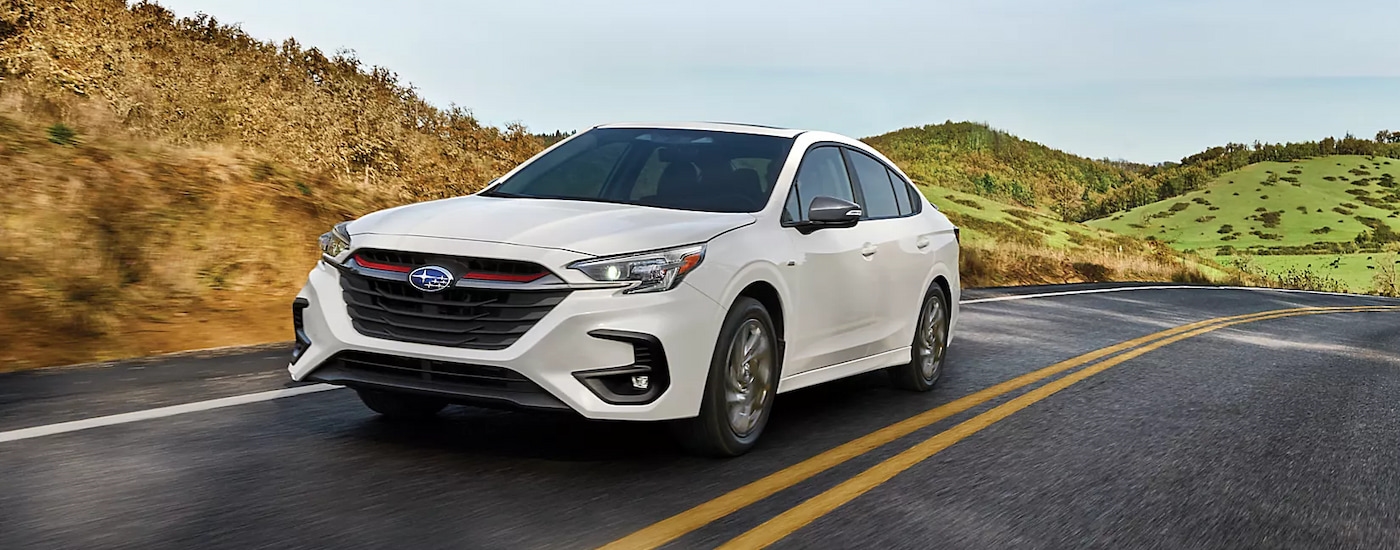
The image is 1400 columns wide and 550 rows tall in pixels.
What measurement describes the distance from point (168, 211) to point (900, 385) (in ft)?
21.8

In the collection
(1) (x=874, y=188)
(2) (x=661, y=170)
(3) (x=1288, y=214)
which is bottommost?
(3) (x=1288, y=214)

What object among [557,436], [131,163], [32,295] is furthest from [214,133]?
[557,436]

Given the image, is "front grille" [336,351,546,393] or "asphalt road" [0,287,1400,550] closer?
"asphalt road" [0,287,1400,550]

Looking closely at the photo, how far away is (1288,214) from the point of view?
309ft

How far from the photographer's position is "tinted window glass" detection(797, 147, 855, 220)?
6840 millimetres

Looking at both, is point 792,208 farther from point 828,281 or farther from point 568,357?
point 568,357

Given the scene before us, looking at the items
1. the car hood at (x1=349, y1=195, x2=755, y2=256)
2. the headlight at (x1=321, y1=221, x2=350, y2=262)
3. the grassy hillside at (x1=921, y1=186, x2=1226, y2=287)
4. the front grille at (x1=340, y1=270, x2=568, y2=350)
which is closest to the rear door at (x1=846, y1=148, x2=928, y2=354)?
the car hood at (x1=349, y1=195, x2=755, y2=256)

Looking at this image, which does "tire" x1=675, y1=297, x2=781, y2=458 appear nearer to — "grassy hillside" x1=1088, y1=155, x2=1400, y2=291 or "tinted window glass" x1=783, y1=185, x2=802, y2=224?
"tinted window glass" x1=783, y1=185, x2=802, y2=224

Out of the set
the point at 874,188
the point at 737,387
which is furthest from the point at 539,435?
the point at 874,188

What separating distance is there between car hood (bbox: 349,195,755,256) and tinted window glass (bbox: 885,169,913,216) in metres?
2.42

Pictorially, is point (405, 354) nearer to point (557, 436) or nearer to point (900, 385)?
point (557, 436)

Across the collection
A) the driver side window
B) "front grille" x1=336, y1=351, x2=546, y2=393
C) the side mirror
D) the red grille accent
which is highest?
the driver side window

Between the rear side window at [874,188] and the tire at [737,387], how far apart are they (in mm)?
1729

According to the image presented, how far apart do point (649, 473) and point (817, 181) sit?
88.2 inches
